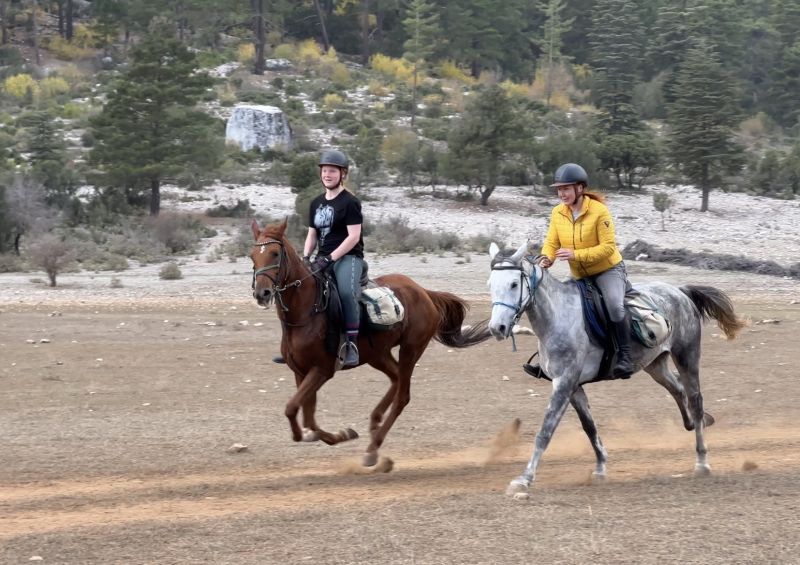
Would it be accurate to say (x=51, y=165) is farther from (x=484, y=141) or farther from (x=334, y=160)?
(x=334, y=160)

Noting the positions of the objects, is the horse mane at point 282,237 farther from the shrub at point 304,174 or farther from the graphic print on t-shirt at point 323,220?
the shrub at point 304,174

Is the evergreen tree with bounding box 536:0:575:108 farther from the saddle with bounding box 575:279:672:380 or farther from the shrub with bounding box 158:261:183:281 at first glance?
the saddle with bounding box 575:279:672:380

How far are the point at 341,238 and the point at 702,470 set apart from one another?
3.77 metres

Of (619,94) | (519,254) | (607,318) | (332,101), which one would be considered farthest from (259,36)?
(519,254)

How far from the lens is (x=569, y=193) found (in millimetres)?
9484

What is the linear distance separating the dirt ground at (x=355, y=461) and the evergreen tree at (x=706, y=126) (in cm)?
2762

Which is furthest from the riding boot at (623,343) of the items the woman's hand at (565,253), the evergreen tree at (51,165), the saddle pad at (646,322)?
the evergreen tree at (51,165)

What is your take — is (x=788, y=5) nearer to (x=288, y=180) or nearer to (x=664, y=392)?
(x=288, y=180)

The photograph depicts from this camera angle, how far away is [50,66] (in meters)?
70.8

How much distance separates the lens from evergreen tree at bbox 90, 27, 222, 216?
40.5 m

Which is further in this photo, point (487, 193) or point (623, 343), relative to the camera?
point (487, 193)

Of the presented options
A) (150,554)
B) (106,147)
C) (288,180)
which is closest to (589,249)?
(150,554)

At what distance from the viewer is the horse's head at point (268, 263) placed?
9.59 m

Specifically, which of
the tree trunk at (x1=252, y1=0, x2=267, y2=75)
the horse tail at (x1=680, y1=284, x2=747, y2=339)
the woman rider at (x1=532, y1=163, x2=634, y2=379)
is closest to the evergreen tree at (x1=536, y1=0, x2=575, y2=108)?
the tree trunk at (x1=252, y1=0, x2=267, y2=75)
